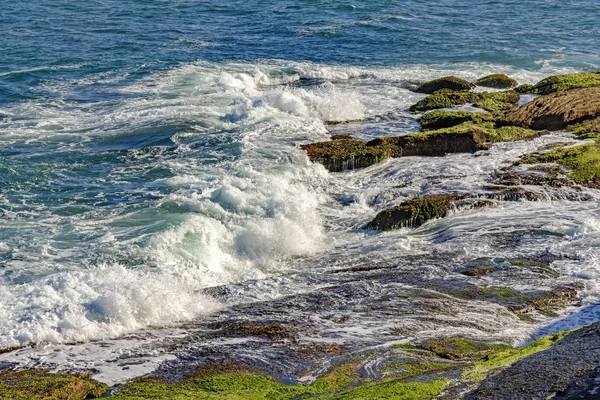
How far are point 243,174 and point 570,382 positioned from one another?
12.7 m

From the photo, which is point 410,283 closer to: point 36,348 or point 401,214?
point 401,214

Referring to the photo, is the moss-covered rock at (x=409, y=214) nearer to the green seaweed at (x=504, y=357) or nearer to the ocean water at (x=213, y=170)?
the ocean water at (x=213, y=170)

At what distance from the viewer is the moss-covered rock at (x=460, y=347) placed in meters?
10.6

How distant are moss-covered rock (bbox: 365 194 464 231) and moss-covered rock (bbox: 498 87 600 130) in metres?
7.00

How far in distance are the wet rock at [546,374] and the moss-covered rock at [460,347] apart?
114 centimetres

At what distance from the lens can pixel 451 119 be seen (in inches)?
918

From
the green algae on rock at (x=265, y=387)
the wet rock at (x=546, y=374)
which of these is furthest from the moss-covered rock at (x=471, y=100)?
the green algae on rock at (x=265, y=387)

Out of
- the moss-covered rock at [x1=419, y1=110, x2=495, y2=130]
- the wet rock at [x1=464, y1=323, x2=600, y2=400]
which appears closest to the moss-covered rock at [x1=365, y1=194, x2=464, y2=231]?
the moss-covered rock at [x1=419, y1=110, x2=495, y2=130]

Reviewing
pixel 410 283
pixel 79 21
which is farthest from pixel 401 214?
pixel 79 21

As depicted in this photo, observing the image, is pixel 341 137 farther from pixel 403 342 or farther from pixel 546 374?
pixel 546 374

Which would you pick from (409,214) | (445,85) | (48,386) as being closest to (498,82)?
(445,85)

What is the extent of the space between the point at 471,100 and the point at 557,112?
4091 millimetres

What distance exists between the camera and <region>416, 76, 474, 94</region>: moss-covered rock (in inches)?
1130

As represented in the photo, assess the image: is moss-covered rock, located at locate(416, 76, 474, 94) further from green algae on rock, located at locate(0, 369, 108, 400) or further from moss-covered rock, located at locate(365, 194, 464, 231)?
green algae on rock, located at locate(0, 369, 108, 400)
